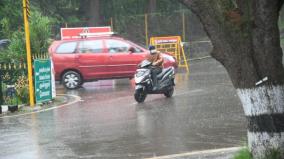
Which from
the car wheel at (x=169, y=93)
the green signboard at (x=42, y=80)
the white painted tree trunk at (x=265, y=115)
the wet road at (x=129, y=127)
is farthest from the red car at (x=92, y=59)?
the white painted tree trunk at (x=265, y=115)

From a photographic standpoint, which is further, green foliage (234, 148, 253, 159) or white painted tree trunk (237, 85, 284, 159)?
green foliage (234, 148, 253, 159)

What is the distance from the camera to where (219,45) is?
20.3ft

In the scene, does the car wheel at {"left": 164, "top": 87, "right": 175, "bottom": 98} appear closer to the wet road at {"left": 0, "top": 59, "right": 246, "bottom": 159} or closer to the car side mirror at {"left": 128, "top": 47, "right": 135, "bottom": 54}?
the wet road at {"left": 0, "top": 59, "right": 246, "bottom": 159}

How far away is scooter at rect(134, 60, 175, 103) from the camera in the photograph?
15195mm

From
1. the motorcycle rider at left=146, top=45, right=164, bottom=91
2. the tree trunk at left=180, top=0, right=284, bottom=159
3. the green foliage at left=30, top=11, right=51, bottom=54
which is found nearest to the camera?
the tree trunk at left=180, top=0, right=284, bottom=159

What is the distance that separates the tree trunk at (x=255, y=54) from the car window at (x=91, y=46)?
14728 millimetres

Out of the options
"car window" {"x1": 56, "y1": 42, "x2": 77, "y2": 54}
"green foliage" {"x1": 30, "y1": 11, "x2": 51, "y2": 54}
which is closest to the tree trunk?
"green foliage" {"x1": 30, "y1": 11, "x2": 51, "y2": 54}

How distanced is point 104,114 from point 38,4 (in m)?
19.4

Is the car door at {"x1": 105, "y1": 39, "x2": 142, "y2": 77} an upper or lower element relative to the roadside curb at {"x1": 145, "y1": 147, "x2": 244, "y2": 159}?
upper

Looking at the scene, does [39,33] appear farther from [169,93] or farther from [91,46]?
[91,46]

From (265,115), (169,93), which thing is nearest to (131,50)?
(169,93)

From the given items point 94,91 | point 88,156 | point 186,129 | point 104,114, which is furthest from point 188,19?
point 88,156

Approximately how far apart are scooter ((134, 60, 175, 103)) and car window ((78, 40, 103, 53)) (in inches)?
210

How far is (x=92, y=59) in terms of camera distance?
2069 centimetres
